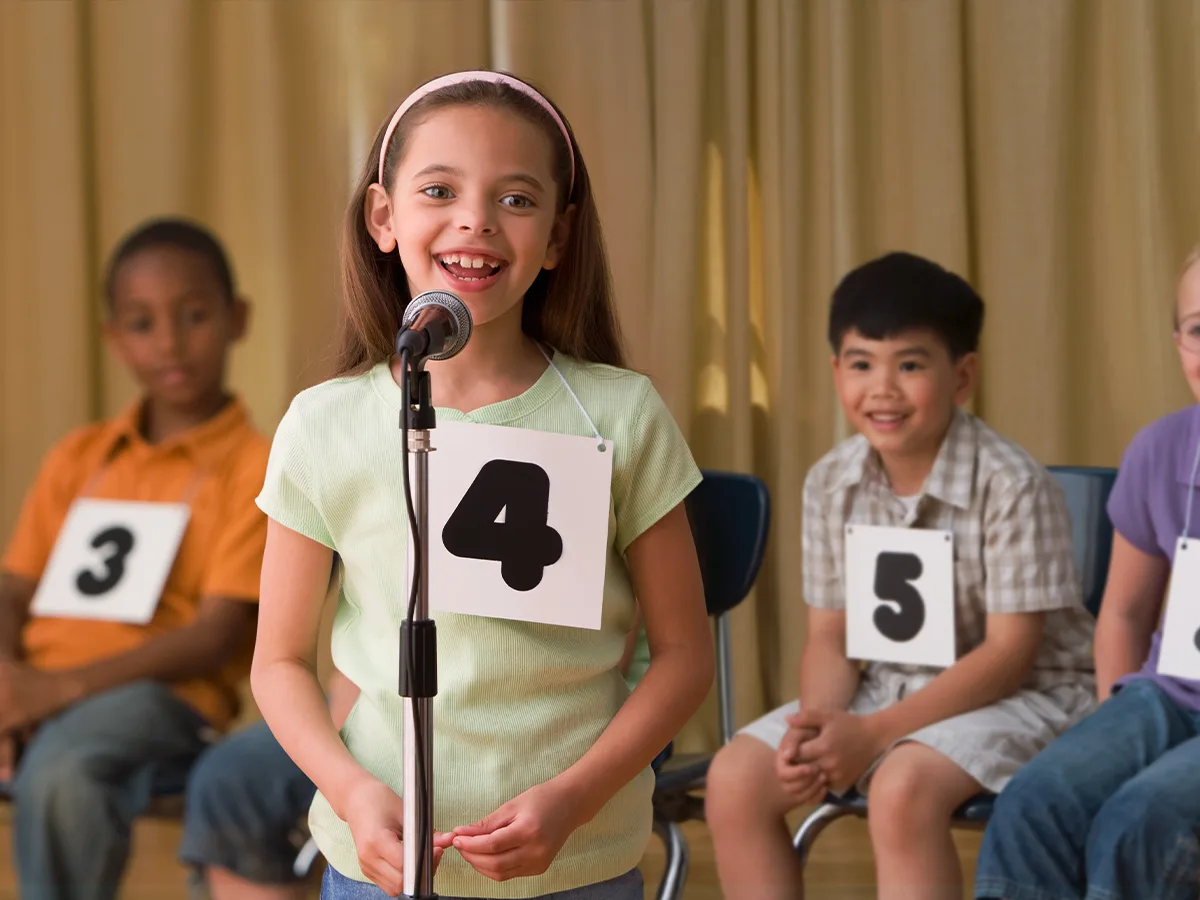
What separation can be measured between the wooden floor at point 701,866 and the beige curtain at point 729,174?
30cm

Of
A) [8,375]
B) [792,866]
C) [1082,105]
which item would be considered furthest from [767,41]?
[8,375]

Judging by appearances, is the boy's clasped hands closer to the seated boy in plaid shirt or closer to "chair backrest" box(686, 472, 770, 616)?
the seated boy in plaid shirt

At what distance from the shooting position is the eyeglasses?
1.98 m

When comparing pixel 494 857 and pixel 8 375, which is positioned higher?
pixel 8 375

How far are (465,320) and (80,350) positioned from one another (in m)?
2.28

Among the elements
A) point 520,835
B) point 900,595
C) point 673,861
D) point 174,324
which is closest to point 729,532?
point 900,595

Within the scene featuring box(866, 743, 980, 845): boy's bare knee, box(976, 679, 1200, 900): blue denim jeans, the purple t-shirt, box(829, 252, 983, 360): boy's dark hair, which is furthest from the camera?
box(829, 252, 983, 360): boy's dark hair

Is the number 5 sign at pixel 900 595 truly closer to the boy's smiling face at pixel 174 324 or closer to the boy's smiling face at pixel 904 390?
the boy's smiling face at pixel 904 390

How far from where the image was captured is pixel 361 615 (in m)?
1.17

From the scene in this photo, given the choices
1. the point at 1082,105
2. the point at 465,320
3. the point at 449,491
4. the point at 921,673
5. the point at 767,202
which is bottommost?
the point at 921,673

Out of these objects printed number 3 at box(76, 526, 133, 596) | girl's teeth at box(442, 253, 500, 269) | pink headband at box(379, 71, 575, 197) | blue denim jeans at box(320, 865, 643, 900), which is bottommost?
blue denim jeans at box(320, 865, 643, 900)

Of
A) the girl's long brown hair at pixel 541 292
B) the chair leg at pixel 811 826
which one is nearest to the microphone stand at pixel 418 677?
the girl's long brown hair at pixel 541 292

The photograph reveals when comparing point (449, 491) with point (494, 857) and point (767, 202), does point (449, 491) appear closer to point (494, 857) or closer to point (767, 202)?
point (494, 857)

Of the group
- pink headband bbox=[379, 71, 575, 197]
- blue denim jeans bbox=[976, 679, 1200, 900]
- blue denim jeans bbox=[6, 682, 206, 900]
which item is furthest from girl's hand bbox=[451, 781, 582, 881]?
blue denim jeans bbox=[6, 682, 206, 900]
